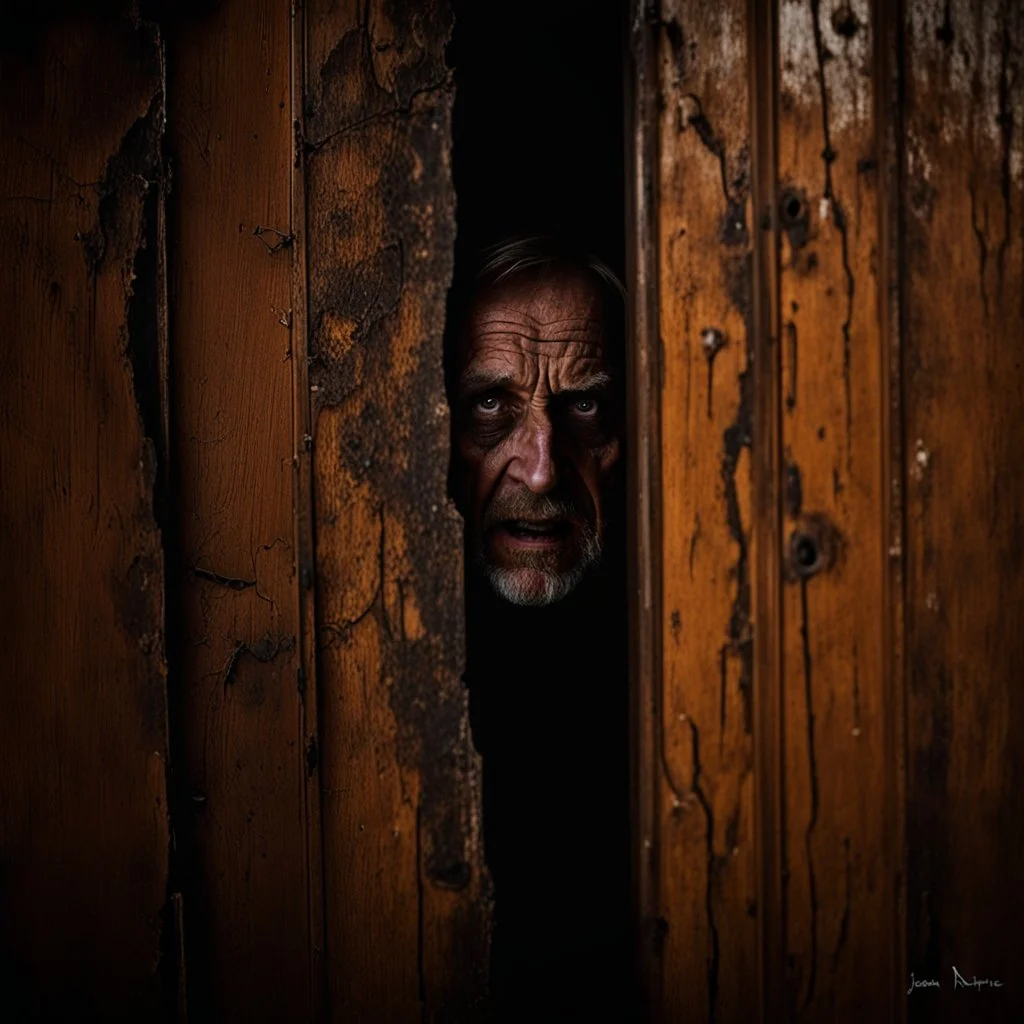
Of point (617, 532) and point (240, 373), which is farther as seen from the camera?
point (617, 532)

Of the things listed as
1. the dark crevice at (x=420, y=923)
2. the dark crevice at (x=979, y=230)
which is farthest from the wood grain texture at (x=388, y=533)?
the dark crevice at (x=979, y=230)

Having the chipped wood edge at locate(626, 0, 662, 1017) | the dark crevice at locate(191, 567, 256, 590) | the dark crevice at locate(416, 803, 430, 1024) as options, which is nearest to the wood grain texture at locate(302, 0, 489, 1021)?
the dark crevice at locate(416, 803, 430, 1024)

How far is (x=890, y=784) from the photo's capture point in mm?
941

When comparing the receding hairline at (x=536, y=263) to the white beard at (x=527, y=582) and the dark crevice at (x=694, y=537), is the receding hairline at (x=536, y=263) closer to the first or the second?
the white beard at (x=527, y=582)

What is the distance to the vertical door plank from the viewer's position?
933 millimetres

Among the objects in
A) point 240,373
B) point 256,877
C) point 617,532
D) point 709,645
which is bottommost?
point 256,877

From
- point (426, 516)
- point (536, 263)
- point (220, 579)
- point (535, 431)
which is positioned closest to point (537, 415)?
point (535, 431)

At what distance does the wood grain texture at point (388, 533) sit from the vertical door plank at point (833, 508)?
1.62 ft

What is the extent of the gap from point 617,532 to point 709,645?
29.1 inches

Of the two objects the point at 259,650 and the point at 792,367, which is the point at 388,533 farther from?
the point at 792,367

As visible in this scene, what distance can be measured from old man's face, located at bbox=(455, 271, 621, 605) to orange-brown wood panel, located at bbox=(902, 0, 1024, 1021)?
2.16ft

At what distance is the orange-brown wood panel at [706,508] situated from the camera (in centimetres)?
96

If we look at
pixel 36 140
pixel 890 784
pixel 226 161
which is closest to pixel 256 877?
pixel 890 784

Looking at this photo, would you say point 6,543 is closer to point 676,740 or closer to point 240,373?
point 240,373
